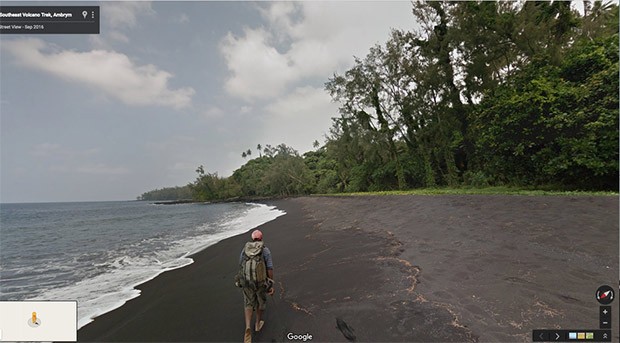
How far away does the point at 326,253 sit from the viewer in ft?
27.0

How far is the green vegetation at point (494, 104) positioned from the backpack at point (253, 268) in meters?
13.9

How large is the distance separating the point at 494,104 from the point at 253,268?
19.8 m

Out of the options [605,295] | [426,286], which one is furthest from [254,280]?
[605,295]

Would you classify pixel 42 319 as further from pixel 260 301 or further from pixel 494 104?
pixel 494 104

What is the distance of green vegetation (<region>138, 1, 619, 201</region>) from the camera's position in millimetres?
11664

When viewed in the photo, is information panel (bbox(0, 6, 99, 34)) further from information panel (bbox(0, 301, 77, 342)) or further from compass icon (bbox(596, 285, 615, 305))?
compass icon (bbox(596, 285, 615, 305))

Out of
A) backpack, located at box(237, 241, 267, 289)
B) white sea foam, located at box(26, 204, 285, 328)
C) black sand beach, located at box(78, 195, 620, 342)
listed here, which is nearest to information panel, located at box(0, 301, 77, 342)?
black sand beach, located at box(78, 195, 620, 342)

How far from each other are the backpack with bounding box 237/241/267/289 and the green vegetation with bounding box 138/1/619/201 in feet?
45.6

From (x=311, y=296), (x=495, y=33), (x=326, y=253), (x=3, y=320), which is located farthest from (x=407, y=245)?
(x=495, y=33)

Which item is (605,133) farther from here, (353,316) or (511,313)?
(353,316)

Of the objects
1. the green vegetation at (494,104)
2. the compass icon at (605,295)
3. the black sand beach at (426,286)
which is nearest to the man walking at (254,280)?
the black sand beach at (426,286)

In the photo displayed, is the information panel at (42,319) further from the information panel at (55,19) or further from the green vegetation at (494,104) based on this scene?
the green vegetation at (494,104)

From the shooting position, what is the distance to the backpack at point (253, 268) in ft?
12.9

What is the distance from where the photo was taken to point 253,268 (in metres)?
3.92
